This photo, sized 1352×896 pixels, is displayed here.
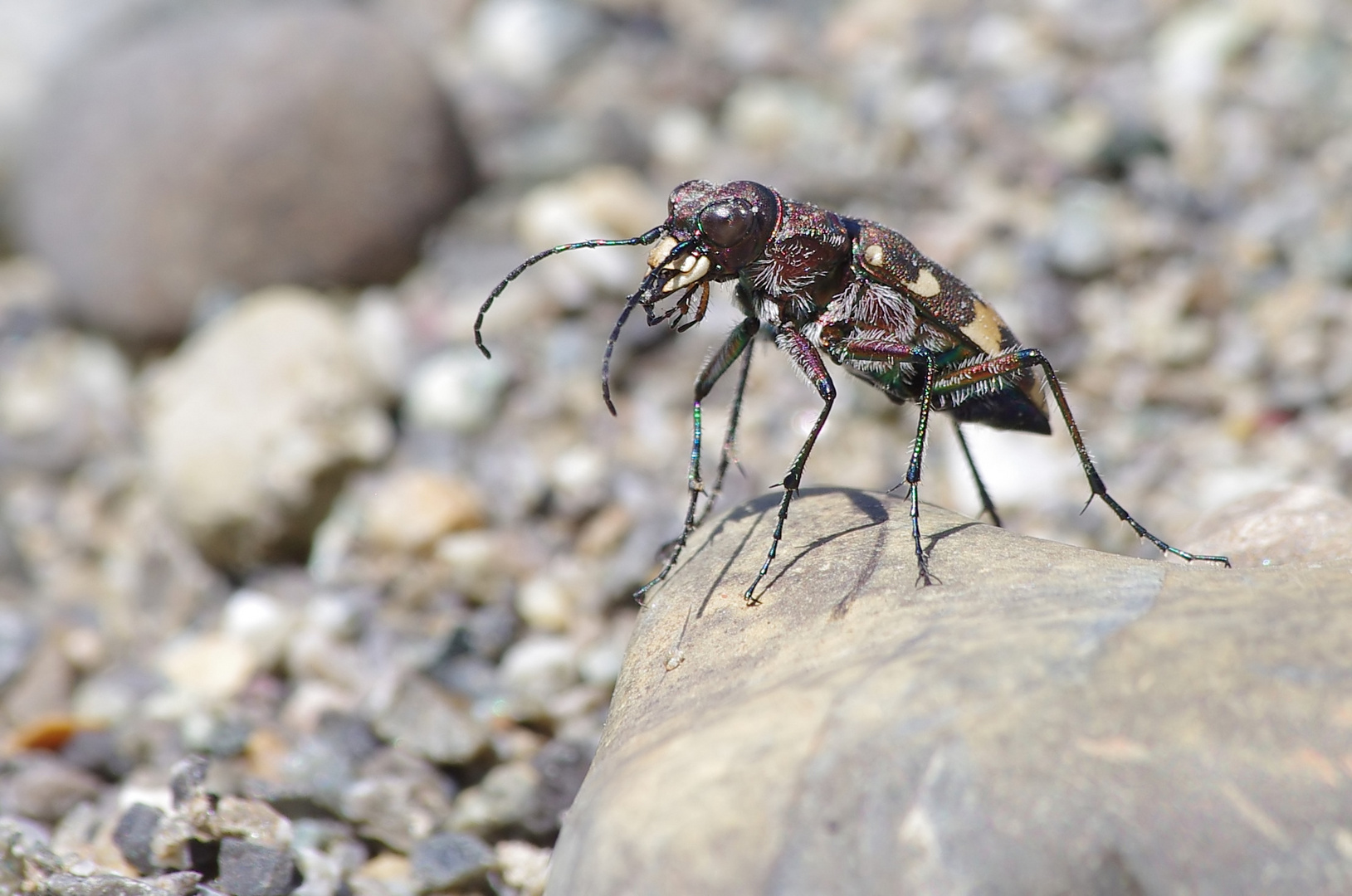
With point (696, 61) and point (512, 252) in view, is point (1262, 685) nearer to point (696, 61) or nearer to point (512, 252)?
point (512, 252)

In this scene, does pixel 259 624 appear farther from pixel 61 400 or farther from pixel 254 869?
pixel 61 400

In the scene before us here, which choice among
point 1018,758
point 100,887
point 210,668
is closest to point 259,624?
point 210,668

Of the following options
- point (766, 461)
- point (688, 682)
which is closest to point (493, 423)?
point (766, 461)

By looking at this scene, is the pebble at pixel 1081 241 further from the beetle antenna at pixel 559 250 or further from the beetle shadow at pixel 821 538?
the beetle antenna at pixel 559 250

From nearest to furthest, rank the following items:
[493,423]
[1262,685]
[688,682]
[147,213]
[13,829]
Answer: [1262,685]
[688,682]
[13,829]
[493,423]
[147,213]

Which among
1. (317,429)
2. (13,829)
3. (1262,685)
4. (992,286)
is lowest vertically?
(13,829)

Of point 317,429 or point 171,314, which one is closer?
point 317,429

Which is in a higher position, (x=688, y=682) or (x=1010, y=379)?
(x=1010, y=379)

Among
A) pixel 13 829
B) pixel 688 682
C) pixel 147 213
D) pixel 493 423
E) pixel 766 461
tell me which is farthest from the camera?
pixel 147 213
